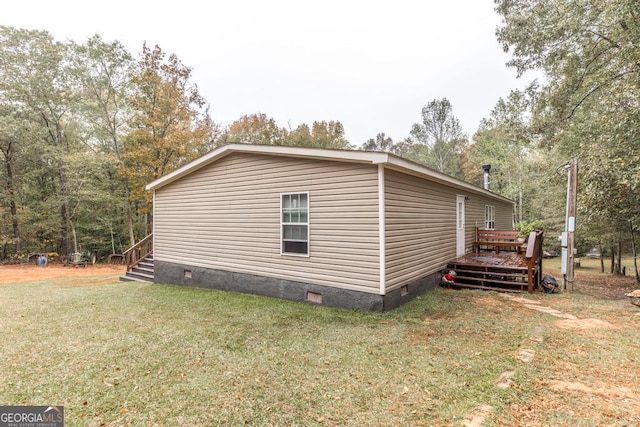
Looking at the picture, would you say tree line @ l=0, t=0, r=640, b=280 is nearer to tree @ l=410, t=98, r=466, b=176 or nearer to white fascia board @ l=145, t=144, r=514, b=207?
tree @ l=410, t=98, r=466, b=176

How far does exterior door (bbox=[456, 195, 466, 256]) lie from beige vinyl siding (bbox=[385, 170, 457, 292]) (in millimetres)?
417

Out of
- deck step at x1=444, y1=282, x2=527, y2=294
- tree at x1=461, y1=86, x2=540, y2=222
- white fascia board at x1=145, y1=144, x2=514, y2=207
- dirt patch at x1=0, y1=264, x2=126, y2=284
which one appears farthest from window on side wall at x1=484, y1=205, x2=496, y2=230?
dirt patch at x1=0, y1=264, x2=126, y2=284

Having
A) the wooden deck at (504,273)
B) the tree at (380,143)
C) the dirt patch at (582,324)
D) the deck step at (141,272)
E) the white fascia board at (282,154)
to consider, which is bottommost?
the deck step at (141,272)

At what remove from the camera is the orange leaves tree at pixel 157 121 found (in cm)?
1533

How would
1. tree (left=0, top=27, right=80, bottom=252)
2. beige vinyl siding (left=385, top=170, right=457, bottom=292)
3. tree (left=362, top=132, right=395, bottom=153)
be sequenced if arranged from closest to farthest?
beige vinyl siding (left=385, top=170, right=457, bottom=292)
tree (left=0, top=27, right=80, bottom=252)
tree (left=362, top=132, right=395, bottom=153)

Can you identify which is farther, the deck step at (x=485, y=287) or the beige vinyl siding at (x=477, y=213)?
the beige vinyl siding at (x=477, y=213)

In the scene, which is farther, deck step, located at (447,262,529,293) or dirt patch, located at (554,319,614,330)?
deck step, located at (447,262,529,293)

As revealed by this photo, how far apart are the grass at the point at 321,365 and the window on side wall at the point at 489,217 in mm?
6389

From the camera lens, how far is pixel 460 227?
31.0 feet

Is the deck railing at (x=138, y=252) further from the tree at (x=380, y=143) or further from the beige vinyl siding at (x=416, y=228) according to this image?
the tree at (x=380, y=143)

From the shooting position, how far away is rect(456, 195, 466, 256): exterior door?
920 centimetres

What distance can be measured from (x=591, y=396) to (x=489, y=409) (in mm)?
1074

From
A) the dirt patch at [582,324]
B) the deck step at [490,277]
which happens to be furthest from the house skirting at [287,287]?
the dirt patch at [582,324]

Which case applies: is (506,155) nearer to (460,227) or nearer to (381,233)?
(460,227)
